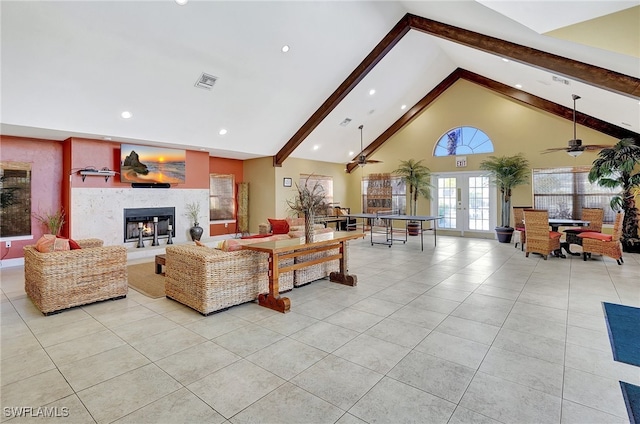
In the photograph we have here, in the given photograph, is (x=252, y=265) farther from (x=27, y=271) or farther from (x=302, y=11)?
(x=302, y=11)

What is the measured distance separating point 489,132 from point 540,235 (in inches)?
168

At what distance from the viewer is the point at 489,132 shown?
9.55 meters

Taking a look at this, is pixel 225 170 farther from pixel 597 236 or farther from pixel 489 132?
pixel 597 236

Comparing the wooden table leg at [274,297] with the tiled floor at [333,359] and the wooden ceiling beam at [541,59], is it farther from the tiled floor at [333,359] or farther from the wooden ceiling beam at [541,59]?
the wooden ceiling beam at [541,59]

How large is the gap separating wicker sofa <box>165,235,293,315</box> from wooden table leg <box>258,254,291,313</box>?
260 millimetres

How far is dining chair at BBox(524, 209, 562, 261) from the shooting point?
6422mm

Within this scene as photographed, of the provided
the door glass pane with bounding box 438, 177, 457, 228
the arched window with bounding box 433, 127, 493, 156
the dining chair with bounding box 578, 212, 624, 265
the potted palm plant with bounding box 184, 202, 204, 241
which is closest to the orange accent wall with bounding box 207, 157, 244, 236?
the potted palm plant with bounding box 184, 202, 204, 241

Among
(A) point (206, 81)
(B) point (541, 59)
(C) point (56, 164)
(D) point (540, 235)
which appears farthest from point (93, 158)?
(D) point (540, 235)

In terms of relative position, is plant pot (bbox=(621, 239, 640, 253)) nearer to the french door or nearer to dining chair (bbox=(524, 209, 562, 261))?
dining chair (bbox=(524, 209, 562, 261))

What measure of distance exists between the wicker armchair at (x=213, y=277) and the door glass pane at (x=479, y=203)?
822 centimetres

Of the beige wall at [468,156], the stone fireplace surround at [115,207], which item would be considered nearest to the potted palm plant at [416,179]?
the beige wall at [468,156]

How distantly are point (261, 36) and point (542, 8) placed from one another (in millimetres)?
4086

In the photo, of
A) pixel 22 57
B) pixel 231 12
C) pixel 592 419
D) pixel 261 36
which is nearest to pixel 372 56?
pixel 261 36

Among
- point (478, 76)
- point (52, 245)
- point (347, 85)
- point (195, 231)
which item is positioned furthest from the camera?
point (478, 76)
